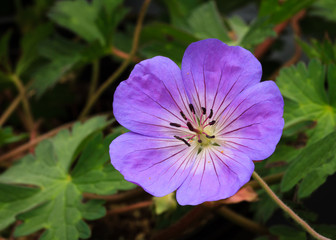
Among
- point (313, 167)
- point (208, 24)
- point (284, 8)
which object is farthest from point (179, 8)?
point (313, 167)

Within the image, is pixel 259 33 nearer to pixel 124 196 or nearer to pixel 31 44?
pixel 124 196

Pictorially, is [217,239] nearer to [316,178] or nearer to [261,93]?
[316,178]

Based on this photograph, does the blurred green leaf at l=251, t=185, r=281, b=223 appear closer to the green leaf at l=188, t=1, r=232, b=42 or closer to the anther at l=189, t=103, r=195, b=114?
the anther at l=189, t=103, r=195, b=114

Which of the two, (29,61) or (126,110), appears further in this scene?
(29,61)

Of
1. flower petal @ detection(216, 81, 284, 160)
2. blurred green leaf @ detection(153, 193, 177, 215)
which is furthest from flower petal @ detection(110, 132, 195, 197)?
blurred green leaf @ detection(153, 193, 177, 215)

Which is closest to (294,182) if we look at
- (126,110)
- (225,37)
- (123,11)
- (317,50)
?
(126,110)

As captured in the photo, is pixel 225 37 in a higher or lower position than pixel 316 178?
higher
